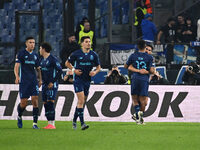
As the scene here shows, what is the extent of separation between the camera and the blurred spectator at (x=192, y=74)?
17.1 metres

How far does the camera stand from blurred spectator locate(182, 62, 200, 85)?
56.1ft

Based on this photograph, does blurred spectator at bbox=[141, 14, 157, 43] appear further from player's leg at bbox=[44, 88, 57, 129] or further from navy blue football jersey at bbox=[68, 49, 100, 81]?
player's leg at bbox=[44, 88, 57, 129]

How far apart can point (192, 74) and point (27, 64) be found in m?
6.69

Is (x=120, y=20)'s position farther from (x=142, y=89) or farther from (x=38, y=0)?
(x=142, y=89)

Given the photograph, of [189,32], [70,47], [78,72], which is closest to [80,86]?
[78,72]

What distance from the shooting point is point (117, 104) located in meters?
15.6

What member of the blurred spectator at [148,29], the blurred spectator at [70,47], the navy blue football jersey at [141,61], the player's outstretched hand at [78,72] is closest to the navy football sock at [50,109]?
the player's outstretched hand at [78,72]

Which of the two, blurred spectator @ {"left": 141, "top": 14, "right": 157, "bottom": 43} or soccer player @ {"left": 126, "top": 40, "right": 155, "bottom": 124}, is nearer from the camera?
soccer player @ {"left": 126, "top": 40, "right": 155, "bottom": 124}

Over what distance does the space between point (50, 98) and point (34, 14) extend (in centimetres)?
891

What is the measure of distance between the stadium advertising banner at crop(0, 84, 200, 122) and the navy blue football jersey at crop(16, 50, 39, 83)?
3.44 m

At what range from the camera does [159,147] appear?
8664 millimetres

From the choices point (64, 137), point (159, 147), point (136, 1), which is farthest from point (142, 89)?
point (136, 1)

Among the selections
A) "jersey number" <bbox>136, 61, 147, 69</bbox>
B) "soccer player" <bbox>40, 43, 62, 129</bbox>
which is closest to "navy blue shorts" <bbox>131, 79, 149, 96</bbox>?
"jersey number" <bbox>136, 61, 147, 69</bbox>

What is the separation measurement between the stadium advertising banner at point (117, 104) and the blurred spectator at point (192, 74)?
1.58 meters
